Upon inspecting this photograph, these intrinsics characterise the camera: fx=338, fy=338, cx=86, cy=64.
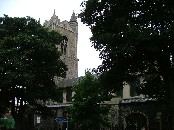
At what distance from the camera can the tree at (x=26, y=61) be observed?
32719 mm

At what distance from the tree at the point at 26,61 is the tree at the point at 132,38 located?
1048 cm

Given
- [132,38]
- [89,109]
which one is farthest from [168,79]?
[89,109]

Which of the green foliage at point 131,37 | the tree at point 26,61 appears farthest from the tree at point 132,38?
the tree at point 26,61

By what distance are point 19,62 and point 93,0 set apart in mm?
11834

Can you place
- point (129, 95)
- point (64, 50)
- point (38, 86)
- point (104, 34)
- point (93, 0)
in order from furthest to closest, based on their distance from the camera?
point (64, 50)
point (129, 95)
point (38, 86)
point (93, 0)
point (104, 34)

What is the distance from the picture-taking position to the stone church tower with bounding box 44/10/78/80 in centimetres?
5800

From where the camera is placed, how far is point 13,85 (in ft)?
112

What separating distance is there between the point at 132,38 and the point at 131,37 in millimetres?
107

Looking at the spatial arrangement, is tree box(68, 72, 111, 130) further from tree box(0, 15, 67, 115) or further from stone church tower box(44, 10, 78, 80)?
stone church tower box(44, 10, 78, 80)

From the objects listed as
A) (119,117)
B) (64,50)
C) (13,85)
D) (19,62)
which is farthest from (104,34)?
(64,50)

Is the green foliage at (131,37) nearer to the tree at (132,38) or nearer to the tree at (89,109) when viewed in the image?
the tree at (132,38)

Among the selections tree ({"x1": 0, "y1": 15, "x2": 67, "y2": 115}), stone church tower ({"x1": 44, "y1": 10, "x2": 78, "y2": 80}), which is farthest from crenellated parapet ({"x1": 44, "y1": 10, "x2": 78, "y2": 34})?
tree ({"x1": 0, "y1": 15, "x2": 67, "y2": 115})

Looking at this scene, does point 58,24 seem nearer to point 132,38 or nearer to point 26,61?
point 26,61

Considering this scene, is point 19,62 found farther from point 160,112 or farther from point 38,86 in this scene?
point 160,112
